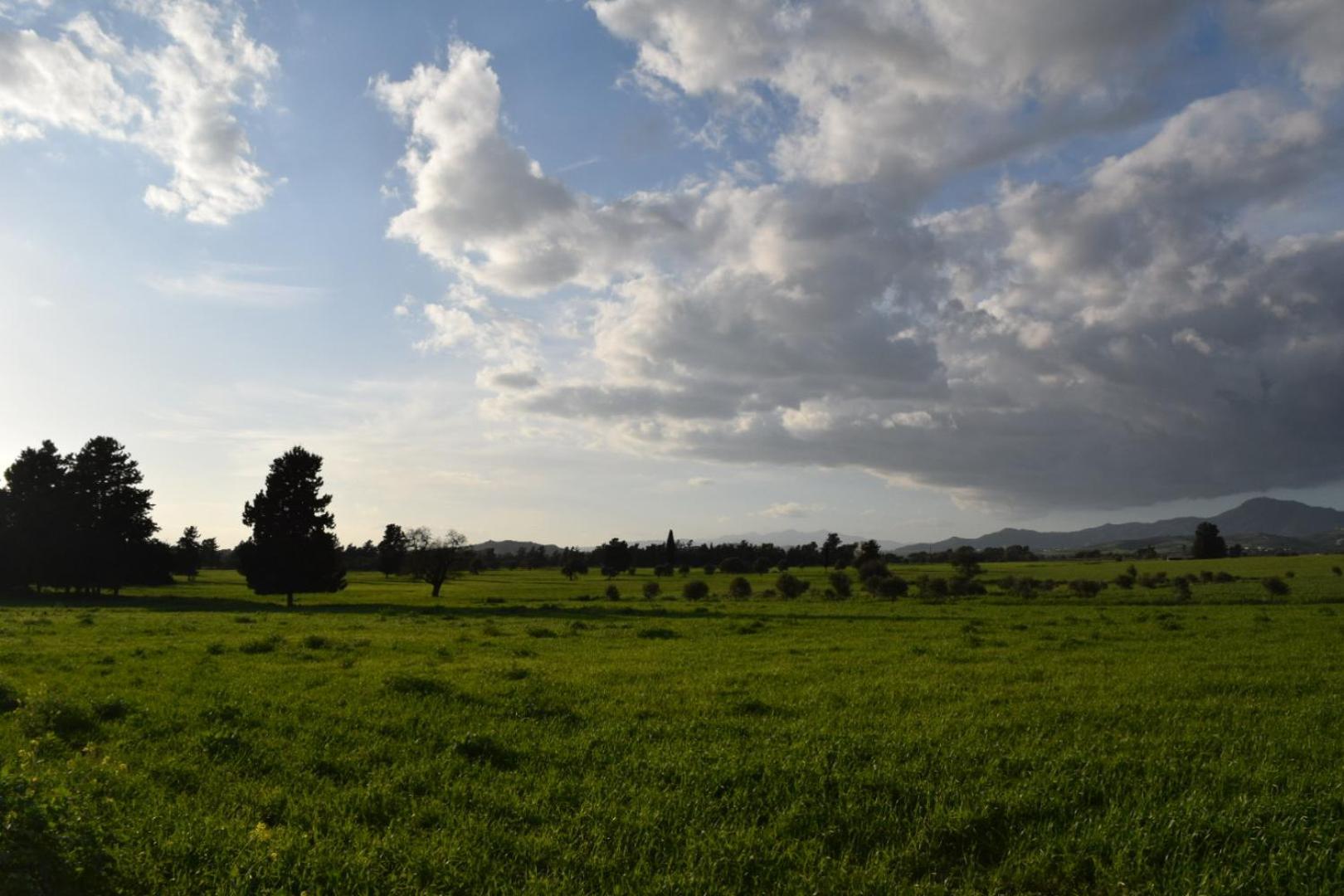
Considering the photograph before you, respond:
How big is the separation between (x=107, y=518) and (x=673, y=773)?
276 ft

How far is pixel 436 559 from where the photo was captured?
266 ft

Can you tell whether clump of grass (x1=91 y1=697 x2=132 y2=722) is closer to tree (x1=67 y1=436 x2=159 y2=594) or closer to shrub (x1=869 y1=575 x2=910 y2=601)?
shrub (x1=869 y1=575 x2=910 y2=601)

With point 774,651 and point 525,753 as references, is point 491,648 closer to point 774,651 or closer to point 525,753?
point 774,651

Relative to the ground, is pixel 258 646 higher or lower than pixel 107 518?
lower

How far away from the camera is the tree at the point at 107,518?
70.7m

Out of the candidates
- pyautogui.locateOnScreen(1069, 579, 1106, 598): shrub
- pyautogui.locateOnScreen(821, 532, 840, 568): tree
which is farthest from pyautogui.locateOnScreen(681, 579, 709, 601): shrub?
pyautogui.locateOnScreen(821, 532, 840, 568): tree

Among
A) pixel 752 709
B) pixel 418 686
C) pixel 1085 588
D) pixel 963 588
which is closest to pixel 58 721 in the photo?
pixel 418 686

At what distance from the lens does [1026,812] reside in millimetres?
8703

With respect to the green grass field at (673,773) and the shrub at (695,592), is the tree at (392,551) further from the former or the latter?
the green grass field at (673,773)

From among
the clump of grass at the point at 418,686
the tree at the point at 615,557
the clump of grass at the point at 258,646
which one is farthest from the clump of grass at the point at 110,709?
the tree at the point at 615,557

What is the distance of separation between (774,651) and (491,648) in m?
9.99

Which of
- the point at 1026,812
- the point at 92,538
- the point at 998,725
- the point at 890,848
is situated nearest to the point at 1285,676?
the point at 998,725

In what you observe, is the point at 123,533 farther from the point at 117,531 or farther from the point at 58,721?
the point at 58,721

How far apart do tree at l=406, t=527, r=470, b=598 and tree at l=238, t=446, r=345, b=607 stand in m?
12.8
